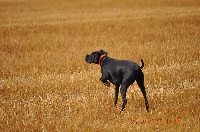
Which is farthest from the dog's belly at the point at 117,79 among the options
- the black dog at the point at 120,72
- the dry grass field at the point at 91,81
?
the dry grass field at the point at 91,81

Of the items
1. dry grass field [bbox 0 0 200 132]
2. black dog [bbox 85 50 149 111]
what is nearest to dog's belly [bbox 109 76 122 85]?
black dog [bbox 85 50 149 111]

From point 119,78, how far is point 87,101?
147cm

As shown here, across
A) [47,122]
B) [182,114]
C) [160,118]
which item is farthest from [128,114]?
[47,122]

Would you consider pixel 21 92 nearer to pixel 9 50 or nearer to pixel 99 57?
pixel 99 57

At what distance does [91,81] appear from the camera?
8.04 metres

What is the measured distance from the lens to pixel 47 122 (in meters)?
5.23

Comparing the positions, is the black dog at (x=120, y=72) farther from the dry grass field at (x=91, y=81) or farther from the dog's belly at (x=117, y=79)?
the dry grass field at (x=91, y=81)

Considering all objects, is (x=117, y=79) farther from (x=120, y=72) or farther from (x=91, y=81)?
(x=91, y=81)

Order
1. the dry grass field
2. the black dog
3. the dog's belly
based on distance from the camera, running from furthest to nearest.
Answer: the dry grass field
the dog's belly
the black dog

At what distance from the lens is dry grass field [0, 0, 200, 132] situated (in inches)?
204

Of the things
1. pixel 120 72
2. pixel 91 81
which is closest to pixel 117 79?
pixel 120 72

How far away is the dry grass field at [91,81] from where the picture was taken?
5.18m

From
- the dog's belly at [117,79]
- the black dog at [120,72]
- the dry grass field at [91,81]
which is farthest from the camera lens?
the dry grass field at [91,81]

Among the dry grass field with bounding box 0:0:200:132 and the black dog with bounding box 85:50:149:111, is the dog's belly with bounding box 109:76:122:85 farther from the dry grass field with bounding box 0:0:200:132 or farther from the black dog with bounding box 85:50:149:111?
the dry grass field with bounding box 0:0:200:132
